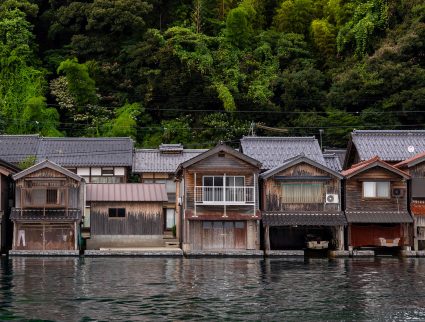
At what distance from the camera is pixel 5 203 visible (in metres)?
52.2

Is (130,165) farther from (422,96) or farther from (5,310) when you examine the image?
(5,310)

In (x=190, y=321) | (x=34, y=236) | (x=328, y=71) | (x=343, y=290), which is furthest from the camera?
(x=328, y=71)

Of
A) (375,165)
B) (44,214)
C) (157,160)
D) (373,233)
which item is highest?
(157,160)

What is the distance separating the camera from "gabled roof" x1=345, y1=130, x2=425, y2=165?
57188 mm

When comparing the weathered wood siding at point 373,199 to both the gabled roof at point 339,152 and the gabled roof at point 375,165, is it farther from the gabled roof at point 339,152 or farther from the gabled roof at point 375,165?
the gabled roof at point 339,152

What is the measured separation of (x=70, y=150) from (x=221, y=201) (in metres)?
18.3

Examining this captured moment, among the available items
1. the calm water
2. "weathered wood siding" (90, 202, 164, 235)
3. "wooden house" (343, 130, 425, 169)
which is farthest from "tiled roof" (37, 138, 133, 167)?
"wooden house" (343, 130, 425, 169)

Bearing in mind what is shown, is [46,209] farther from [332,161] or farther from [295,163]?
[332,161]

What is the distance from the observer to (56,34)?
8756cm

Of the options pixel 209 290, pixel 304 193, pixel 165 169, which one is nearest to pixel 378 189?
pixel 304 193

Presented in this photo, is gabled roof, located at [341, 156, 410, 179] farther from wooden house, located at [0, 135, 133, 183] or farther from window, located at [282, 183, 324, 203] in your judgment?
wooden house, located at [0, 135, 133, 183]

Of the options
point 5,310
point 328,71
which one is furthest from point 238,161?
point 328,71

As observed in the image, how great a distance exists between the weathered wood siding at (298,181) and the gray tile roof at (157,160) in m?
12.2

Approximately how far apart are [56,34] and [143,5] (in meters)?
11.4
